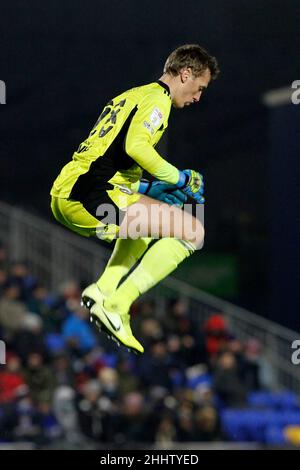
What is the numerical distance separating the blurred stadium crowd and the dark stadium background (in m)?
1.40

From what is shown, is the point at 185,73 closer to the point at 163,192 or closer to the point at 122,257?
the point at 163,192

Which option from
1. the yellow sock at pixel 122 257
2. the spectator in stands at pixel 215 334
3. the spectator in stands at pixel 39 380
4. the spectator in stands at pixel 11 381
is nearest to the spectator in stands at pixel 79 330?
the spectator in stands at pixel 39 380

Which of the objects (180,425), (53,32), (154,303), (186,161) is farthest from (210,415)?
(53,32)

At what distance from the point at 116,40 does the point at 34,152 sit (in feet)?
8.04

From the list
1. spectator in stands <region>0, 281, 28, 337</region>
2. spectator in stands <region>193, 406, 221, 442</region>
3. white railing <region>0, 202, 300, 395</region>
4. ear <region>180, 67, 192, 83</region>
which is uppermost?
white railing <region>0, 202, 300, 395</region>

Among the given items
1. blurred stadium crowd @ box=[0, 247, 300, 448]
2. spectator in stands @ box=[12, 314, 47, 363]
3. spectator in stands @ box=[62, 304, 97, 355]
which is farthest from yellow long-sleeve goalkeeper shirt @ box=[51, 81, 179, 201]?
spectator in stands @ box=[62, 304, 97, 355]

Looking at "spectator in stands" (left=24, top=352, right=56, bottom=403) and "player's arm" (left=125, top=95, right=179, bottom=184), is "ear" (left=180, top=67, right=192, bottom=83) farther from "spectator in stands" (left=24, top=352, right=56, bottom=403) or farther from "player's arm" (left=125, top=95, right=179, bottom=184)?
"spectator in stands" (left=24, top=352, right=56, bottom=403)

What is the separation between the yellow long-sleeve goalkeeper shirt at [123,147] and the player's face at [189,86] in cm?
9

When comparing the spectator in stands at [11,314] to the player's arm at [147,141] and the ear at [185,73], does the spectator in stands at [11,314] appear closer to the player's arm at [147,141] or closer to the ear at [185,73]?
the player's arm at [147,141]

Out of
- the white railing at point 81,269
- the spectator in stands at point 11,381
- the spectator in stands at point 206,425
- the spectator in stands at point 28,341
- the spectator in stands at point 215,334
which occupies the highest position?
the white railing at point 81,269

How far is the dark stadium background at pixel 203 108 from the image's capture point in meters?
13.8

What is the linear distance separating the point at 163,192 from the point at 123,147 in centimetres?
61

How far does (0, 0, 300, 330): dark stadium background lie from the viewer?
13.8m

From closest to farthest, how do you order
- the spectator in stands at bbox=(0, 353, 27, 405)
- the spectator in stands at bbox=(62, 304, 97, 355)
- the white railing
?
1. the spectator in stands at bbox=(0, 353, 27, 405)
2. the spectator in stands at bbox=(62, 304, 97, 355)
3. the white railing
